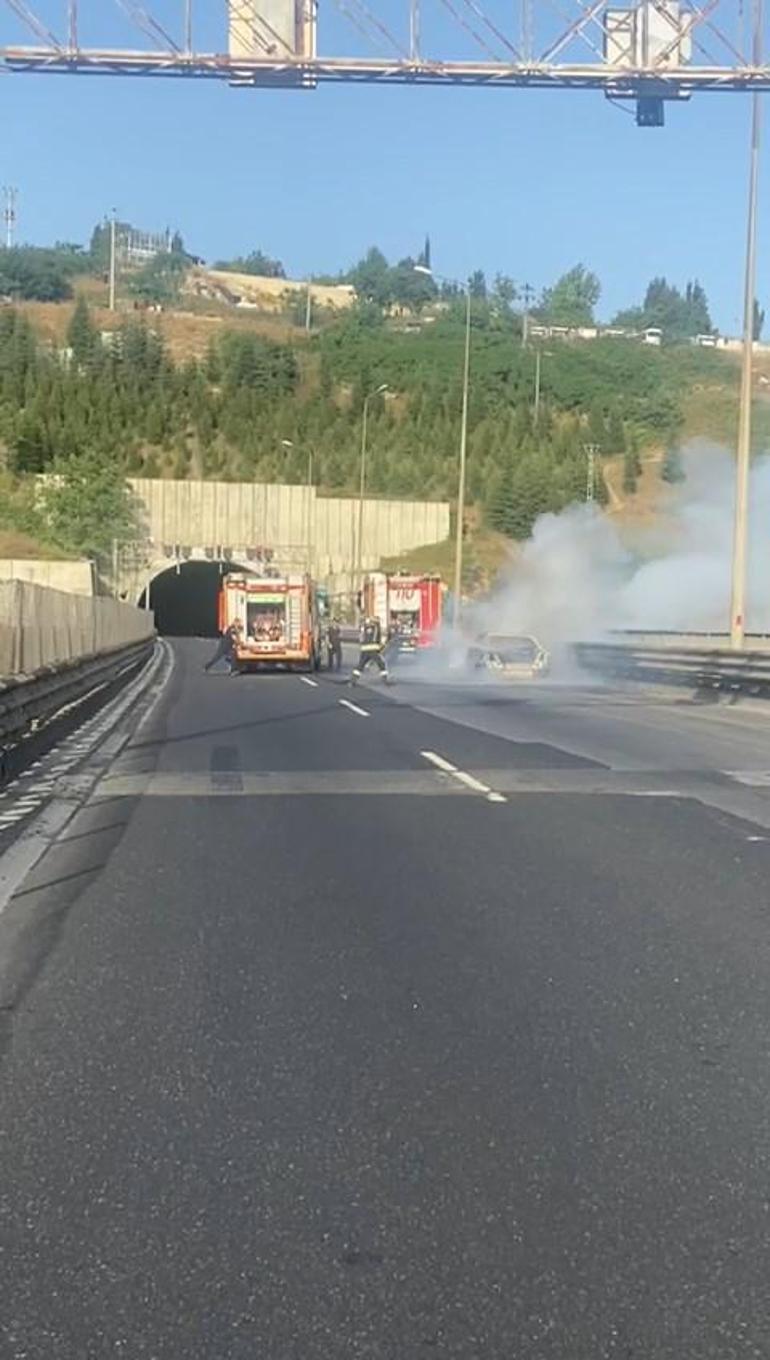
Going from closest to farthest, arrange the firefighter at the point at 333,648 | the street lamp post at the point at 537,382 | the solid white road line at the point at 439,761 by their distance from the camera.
A: the solid white road line at the point at 439,761 → the firefighter at the point at 333,648 → the street lamp post at the point at 537,382

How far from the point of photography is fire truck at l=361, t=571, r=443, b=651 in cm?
5862

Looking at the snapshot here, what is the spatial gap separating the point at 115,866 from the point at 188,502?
3862 inches

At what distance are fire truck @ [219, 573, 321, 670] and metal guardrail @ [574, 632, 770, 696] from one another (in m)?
7.58

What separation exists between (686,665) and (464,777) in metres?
19.5

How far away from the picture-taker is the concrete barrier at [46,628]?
2164 centimetres

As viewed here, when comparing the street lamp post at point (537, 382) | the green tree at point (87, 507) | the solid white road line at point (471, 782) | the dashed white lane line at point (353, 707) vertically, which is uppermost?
the street lamp post at point (537, 382)

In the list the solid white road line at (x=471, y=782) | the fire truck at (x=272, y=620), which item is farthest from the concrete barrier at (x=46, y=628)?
the fire truck at (x=272, y=620)

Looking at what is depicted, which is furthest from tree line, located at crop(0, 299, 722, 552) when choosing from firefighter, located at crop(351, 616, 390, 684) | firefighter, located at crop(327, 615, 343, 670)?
firefighter, located at crop(351, 616, 390, 684)

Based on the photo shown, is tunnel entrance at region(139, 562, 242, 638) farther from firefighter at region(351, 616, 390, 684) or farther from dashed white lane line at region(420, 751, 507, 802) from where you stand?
dashed white lane line at region(420, 751, 507, 802)

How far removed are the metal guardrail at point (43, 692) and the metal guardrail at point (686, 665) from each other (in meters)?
→ 11.3

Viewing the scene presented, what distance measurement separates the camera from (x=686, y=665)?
36.1m

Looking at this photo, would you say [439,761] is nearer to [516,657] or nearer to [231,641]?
[516,657]

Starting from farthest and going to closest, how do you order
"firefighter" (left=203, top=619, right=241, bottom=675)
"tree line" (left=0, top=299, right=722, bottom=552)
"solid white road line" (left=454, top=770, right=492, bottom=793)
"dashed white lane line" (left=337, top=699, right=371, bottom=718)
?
1. "tree line" (left=0, top=299, right=722, bottom=552)
2. "firefighter" (left=203, top=619, right=241, bottom=675)
3. "dashed white lane line" (left=337, top=699, right=371, bottom=718)
4. "solid white road line" (left=454, top=770, right=492, bottom=793)

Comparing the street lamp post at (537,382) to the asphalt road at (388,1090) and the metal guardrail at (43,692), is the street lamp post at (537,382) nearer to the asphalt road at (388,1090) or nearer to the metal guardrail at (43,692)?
the metal guardrail at (43,692)
